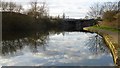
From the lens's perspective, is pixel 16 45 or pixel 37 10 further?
pixel 37 10

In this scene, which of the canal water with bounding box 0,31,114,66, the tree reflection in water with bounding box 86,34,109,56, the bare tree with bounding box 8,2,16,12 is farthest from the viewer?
the bare tree with bounding box 8,2,16,12

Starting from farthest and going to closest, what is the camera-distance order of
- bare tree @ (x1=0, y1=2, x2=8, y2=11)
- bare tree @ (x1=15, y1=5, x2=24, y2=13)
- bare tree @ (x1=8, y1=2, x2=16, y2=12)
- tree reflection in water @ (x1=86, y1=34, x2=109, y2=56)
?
bare tree @ (x1=15, y1=5, x2=24, y2=13), bare tree @ (x1=8, y1=2, x2=16, y2=12), bare tree @ (x1=0, y1=2, x2=8, y2=11), tree reflection in water @ (x1=86, y1=34, x2=109, y2=56)

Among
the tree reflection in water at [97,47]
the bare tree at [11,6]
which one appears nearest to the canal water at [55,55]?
the tree reflection in water at [97,47]

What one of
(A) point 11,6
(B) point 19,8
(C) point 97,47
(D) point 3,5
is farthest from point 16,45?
(B) point 19,8

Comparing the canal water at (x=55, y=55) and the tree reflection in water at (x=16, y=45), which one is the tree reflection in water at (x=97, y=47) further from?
the tree reflection in water at (x=16, y=45)

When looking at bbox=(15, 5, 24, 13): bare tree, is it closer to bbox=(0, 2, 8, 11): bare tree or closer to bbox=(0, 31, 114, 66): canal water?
bbox=(0, 2, 8, 11): bare tree

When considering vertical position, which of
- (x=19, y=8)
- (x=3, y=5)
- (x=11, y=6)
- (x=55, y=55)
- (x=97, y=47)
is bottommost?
(x=97, y=47)

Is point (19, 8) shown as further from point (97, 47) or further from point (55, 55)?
point (55, 55)

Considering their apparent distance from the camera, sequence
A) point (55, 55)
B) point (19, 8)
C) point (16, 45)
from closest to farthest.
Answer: point (55, 55)
point (16, 45)
point (19, 8)

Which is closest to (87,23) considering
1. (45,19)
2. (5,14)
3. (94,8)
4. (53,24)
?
(94,8)

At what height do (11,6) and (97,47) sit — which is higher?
(11,6)

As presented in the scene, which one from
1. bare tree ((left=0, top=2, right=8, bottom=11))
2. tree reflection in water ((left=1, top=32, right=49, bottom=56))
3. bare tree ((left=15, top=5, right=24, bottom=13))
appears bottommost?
tree reflection in water ((left=1, top=32, right=49, bottom=56))

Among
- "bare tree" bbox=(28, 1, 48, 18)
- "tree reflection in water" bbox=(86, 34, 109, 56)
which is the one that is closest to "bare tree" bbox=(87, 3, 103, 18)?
"bare tree" bbox=(28, 1, 48, 18)

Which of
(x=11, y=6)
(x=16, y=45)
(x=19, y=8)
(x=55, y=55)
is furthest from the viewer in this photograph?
(x=19, y=8)
